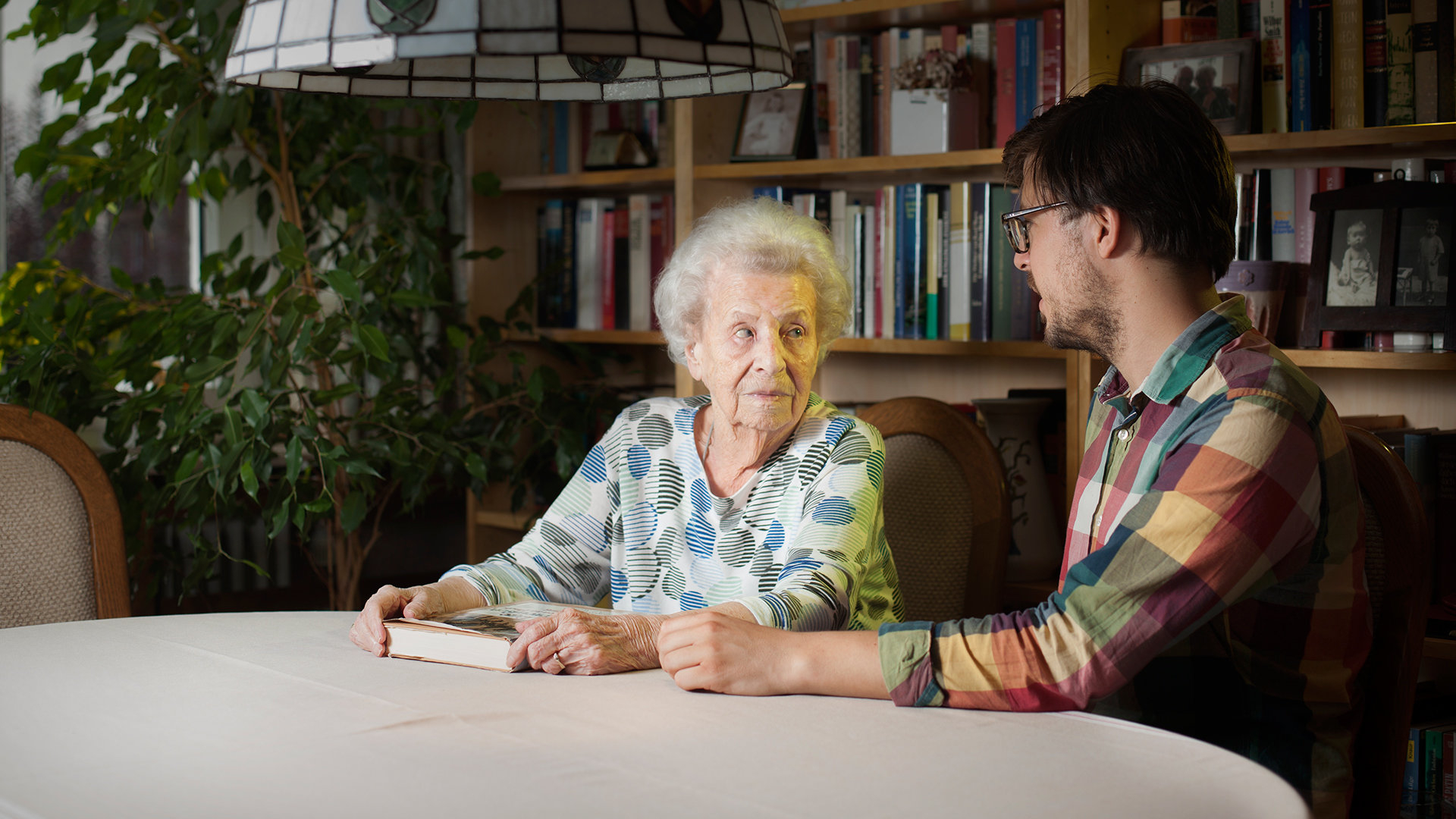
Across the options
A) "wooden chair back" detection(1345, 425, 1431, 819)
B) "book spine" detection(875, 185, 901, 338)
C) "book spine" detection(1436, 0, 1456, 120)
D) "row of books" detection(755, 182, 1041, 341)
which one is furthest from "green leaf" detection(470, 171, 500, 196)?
"wooden chair back" detection(1345, 425, 1431, 819)

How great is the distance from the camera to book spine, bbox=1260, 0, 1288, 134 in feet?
6.71

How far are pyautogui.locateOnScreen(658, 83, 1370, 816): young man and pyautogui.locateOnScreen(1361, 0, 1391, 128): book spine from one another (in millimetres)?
898

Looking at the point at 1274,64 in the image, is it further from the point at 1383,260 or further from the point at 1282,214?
the point at 1383,260

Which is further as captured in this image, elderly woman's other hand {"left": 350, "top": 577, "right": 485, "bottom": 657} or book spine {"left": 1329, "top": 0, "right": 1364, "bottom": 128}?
book spine {"left": 1329, "top": 0, "right": 1364, "bottom": 128}

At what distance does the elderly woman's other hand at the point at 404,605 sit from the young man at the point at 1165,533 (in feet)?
1.25

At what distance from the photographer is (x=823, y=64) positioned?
8.37 ft

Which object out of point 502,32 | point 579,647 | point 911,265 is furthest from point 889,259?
point 502,32

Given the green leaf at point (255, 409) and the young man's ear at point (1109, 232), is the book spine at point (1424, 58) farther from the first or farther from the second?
the green leaf at point (255, 409)

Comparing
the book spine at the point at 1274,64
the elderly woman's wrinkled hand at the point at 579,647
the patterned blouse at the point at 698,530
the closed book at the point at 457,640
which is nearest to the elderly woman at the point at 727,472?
the patterned blouse at the point at 698,530

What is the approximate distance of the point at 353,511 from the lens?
240cm

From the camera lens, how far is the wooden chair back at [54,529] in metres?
1.70

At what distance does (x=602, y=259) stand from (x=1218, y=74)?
147cm

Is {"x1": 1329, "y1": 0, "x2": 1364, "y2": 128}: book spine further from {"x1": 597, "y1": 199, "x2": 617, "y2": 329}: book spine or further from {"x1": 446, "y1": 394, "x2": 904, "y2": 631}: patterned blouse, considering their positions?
{"x1": 597, "y1": 199, "x2": 617, "y2": 329}: book spine

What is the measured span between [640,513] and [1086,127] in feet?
2.85
